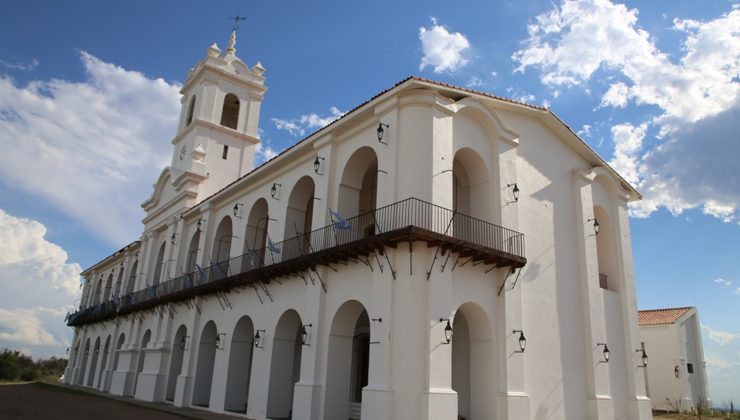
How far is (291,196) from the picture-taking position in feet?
61.0

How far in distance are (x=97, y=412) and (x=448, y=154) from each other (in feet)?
44.4

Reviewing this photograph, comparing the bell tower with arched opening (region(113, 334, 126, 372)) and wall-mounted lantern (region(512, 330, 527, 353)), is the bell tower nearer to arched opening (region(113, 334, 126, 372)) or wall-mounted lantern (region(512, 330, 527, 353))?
arched opening (region(113, 334, 126, 372))

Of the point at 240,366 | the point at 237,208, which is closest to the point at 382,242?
the point at 240,366

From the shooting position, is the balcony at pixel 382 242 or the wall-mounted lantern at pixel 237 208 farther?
the wall-mounted lantern at pixel 237 208

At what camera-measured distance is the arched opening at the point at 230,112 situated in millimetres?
31688

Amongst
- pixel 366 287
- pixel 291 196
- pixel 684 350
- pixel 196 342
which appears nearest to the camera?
pixel 366 287

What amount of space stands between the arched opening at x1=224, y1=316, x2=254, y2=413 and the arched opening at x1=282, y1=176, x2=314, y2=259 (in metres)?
3.37

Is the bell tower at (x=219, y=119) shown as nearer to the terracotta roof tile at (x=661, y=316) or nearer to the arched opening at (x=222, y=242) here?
the arched opening at (x=222, y=242)

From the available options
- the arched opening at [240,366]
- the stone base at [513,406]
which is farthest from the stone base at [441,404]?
the arched opening at [240,366]

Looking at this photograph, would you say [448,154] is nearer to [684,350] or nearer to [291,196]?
[291,196]

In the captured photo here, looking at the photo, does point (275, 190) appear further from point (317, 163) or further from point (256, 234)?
point (317, 163)

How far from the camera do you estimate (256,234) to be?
2134 cm

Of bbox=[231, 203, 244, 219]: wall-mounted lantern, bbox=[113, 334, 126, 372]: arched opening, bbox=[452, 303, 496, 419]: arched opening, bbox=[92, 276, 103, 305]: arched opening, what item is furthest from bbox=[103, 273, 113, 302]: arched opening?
bbox=[452, 303, 496, 419]: arched opening

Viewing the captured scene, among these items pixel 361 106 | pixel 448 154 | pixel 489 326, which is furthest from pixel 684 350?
pixel 361 106
